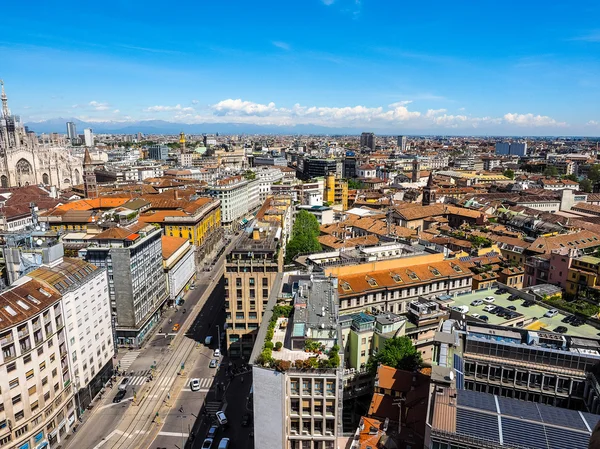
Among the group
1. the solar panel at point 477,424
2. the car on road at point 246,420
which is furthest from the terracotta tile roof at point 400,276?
the solar panel at point 477,424

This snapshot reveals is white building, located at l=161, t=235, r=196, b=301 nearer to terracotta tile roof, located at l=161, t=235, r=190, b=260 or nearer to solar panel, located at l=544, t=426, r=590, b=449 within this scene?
terracotta tile roof, located at l=161, t=235, r=190, b=260

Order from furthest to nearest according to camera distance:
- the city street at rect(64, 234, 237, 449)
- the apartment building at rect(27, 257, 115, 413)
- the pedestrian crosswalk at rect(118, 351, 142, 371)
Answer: the pedestrian crosswalk at rect(118, 351, 142, 371) < the apartment building at rect(27, 257, 115, 413) < the city street at rect(64, 234, 237, 449)

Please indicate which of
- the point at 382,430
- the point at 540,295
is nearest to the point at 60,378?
the point at 382,430

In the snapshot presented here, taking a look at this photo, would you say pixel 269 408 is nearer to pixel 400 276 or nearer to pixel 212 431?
pixel 212 431

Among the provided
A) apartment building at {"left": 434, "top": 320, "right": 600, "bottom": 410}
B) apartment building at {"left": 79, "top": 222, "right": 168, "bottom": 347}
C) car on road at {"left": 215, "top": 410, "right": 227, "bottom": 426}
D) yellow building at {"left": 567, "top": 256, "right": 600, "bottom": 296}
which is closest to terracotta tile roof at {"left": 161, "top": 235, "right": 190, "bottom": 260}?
apartment building at {"left": 79, "top": 222, "right": 168, "bottom": 347}

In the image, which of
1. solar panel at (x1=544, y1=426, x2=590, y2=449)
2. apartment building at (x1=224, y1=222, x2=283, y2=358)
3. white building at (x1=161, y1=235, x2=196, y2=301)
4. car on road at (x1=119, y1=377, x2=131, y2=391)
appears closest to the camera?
solar panel at (x1=544, y1=426, x2=590, y2=449)

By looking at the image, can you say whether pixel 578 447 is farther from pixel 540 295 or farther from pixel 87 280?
pixel 87 280
